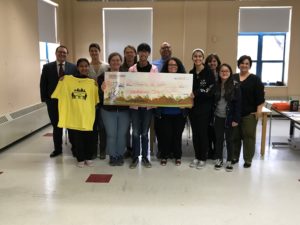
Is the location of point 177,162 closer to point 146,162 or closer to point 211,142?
point 146,162

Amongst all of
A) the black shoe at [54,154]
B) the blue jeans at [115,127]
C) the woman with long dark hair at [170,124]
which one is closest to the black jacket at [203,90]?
the woman with long dark hair at [170,124]

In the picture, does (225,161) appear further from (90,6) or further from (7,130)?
(90,6)

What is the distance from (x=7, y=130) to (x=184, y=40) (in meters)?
4.42

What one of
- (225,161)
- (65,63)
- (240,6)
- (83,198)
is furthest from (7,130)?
(240,6)

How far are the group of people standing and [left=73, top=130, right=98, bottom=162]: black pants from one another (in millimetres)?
13

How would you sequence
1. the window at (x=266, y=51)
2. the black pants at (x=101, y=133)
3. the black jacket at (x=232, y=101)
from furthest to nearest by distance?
the window at (x=266, y=51) < the black pants at (x=101, y=133) < the black jacket at (x=232, y=101)

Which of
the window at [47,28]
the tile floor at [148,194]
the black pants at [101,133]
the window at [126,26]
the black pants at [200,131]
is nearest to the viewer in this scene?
the tile floor at [148,194]

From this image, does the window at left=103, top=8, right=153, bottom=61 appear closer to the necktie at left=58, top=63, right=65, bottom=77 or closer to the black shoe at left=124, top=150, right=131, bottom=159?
the necktie at left=58, top=63, right=65, bottom=77

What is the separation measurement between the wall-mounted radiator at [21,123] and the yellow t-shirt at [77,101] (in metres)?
1.24

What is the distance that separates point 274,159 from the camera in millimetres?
4312

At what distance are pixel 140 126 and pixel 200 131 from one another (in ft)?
2.41

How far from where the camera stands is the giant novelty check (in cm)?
374

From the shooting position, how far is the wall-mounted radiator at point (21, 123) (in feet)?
15.0

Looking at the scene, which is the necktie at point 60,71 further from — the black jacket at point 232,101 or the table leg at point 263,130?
the table leg at point 263,130
